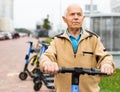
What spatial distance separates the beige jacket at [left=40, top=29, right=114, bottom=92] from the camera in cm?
357

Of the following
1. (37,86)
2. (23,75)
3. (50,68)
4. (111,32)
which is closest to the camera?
(50,68)

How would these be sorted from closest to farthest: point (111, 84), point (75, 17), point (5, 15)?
1. point (75, 17)
2. point (111, 84)
3. point (5, 15)

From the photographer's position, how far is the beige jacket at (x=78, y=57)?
357cm

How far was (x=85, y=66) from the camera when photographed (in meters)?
3.62

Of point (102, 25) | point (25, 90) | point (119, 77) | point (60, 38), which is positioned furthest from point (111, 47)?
point (60, 38)

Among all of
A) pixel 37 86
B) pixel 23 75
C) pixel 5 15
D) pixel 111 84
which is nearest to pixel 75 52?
pixel 37 86

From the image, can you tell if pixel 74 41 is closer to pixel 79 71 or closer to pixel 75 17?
pixel 75 17

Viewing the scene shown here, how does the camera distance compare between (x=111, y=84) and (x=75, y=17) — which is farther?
(x=111, y=84)

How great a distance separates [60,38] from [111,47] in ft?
52.2

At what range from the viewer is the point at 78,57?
3570 mm

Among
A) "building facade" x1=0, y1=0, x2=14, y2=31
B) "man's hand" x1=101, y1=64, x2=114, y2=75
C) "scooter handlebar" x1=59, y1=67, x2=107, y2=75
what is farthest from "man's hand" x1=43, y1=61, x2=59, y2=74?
"building facade" x1=0, y1=0, x2=14, y2=31

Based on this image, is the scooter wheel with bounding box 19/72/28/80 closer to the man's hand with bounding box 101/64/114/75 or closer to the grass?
the grass

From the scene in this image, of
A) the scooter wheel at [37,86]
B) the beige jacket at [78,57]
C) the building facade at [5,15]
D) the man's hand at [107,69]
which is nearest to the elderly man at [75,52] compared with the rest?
the beige jacket at [78,57]

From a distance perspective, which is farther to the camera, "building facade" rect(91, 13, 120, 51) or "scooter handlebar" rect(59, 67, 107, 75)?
"building facade" rect(91, 13, 120, 51)
